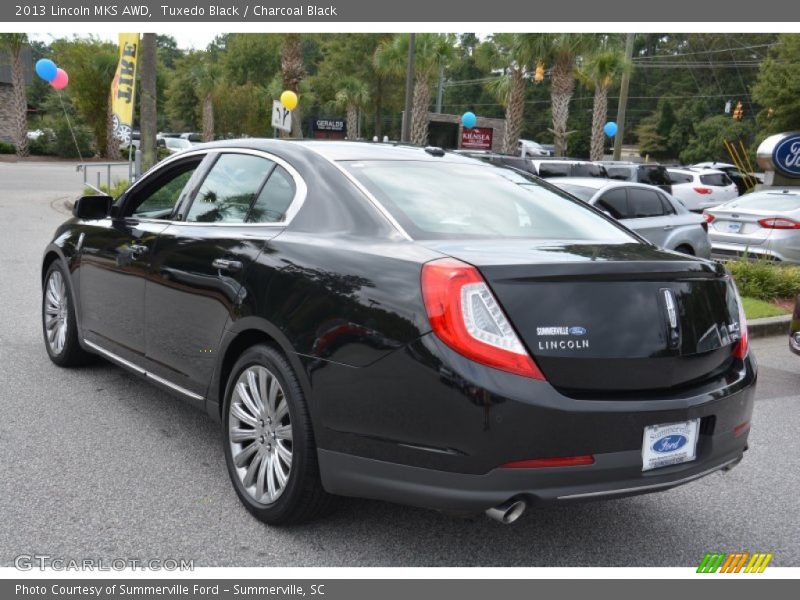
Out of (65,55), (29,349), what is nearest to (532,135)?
(65,55)

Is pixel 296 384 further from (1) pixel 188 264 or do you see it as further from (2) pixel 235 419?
(1) pixel 188 264

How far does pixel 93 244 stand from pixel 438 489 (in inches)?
131

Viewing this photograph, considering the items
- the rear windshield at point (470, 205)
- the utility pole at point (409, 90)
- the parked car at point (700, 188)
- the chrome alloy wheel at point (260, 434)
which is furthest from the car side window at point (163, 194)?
the parked car at point (700, 188)

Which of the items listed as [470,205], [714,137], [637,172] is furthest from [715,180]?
[714,137]

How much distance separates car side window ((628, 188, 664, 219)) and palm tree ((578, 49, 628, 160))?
62.2 feet

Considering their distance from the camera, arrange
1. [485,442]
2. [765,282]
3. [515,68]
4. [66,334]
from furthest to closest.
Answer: [515,68], [765,282], [66,334], [485,442]

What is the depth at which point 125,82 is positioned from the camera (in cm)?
1591

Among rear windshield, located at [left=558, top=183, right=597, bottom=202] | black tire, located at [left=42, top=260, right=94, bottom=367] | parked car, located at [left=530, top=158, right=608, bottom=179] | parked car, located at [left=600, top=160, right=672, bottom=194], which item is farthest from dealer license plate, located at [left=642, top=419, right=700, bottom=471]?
parked car, located at [left=600, top=160, right=672, bottom=194]

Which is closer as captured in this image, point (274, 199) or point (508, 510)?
point (508, 510)

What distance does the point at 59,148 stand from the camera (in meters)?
45.1

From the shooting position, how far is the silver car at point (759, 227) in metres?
11.9

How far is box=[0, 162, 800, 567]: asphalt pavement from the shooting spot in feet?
11.2

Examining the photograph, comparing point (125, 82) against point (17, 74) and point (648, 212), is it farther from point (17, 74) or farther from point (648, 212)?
point (17, 74)

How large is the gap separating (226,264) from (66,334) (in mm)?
2475
